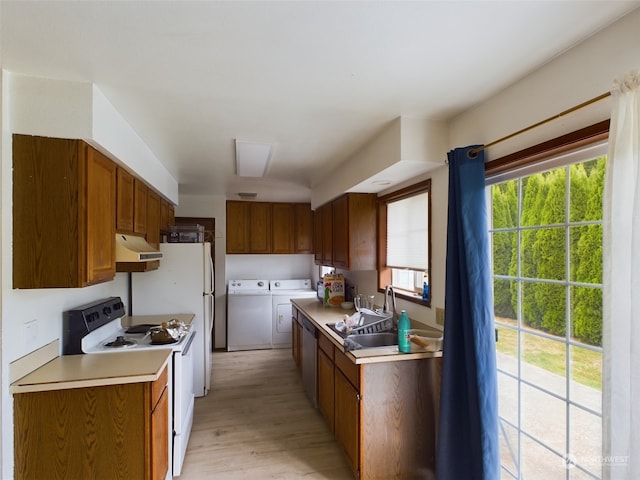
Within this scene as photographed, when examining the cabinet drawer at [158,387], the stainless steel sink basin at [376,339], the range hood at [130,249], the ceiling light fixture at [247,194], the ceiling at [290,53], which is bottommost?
the cabinet drawer at [158,387]

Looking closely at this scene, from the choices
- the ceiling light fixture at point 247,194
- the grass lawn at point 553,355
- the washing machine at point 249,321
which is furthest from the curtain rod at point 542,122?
the washing machine at point 249,321

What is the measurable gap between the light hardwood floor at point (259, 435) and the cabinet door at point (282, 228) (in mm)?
2019

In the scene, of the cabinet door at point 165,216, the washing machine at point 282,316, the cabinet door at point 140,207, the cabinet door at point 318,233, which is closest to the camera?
the cabinet door at point 140,207

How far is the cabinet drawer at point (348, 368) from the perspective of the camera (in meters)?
2.02

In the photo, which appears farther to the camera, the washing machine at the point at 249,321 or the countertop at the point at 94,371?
the washing machine at the point at 249,321

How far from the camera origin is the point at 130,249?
2.28m

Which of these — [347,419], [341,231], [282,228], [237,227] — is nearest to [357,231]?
[341,231]

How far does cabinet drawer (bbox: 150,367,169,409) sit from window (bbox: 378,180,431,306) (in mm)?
1841

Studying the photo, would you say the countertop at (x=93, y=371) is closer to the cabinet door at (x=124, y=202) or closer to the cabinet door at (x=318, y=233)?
the cabinet door at (x=124, y=202)

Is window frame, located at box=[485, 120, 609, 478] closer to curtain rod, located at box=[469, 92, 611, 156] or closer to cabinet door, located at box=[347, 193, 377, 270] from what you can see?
curtain rod, located at box=[469, 92, 611, 156]

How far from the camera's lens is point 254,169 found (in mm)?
3246

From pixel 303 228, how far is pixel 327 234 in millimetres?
1627

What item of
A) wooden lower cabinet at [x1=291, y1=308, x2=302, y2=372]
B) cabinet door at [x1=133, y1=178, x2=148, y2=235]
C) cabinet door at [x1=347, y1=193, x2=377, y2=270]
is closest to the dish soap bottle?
cabinet door at [x1=347, y1=193, x2=377, y2=270]

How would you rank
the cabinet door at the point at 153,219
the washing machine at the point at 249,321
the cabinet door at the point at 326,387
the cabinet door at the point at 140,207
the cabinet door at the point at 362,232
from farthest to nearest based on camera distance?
1. the washing machine at the point at 249,321
2. the cabinet door at the point at 362,232
3. the cabinet door at the point at 153,219
4. the cabinet door at the point at 326,387
5. the cabinet door at the point at 140,207
